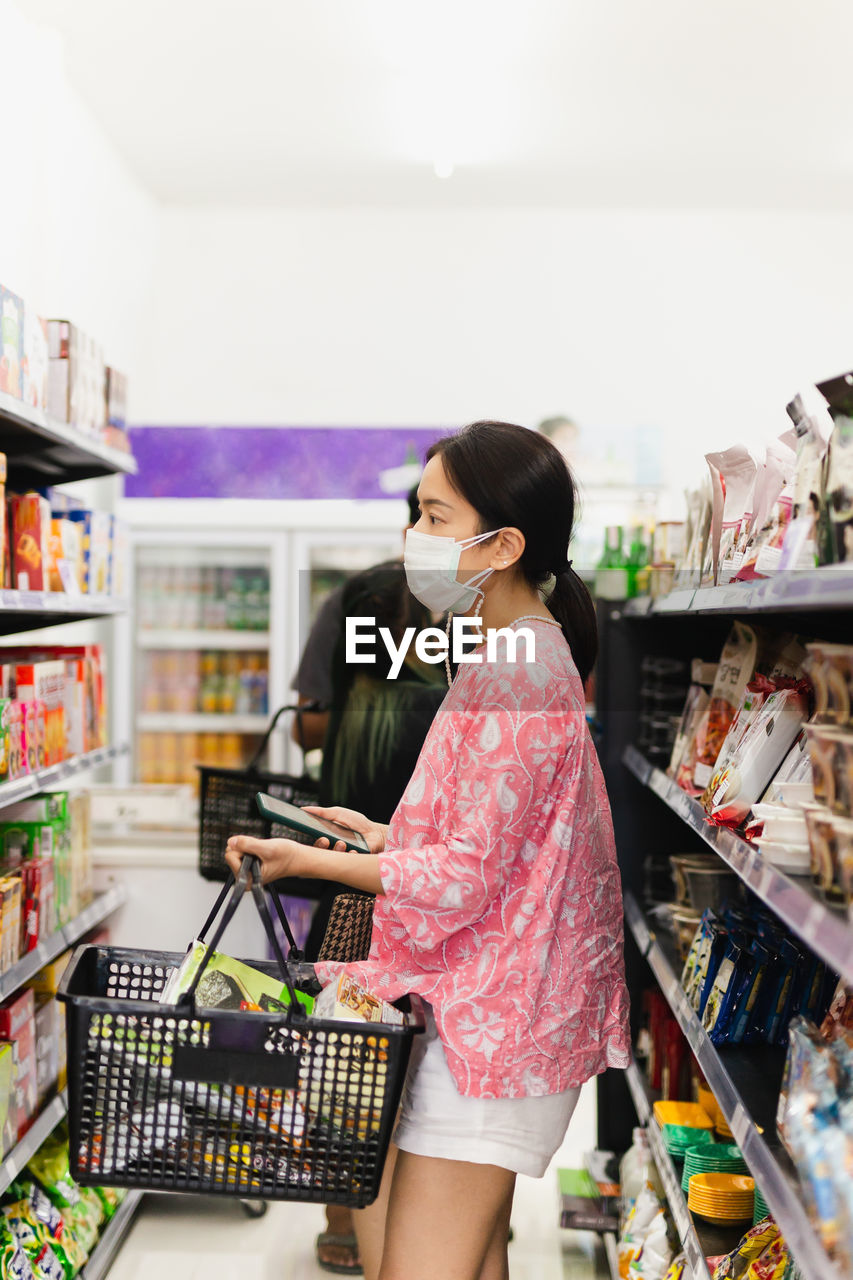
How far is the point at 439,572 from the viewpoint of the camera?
5.68 feet

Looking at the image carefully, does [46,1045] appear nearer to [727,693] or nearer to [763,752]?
[727,693]

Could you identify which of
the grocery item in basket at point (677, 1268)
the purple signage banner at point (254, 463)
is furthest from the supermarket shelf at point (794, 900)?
the purple signage banner at point (254, 463)

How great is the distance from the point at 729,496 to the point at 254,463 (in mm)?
4133

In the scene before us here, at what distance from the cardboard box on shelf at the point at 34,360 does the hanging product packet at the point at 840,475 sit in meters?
1.79

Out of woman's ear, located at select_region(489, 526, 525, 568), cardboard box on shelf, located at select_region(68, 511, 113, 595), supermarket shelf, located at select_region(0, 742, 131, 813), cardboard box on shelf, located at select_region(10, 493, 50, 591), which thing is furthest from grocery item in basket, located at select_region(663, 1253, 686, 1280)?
cardboard box on shelf, located at select_region(68, 511, 113, 595)

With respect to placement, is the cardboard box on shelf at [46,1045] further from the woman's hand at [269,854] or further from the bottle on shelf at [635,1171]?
the woman's hand at [269,854]

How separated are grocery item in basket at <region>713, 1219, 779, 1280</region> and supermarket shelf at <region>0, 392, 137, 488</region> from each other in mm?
2030

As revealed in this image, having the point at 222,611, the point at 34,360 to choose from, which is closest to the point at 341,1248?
the point at 34,360

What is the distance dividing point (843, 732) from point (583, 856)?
528 mm

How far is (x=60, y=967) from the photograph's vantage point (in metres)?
3.00

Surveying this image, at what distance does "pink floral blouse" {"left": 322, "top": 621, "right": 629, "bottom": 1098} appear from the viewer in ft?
5.09

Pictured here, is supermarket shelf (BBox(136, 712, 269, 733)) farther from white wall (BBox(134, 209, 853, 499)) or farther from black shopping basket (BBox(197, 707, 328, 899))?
black shopping basket (BBox(197, 707, 328, 899))

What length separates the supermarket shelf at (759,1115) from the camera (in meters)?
1.24

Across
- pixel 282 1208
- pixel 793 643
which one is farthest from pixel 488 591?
pixel 282 1208
